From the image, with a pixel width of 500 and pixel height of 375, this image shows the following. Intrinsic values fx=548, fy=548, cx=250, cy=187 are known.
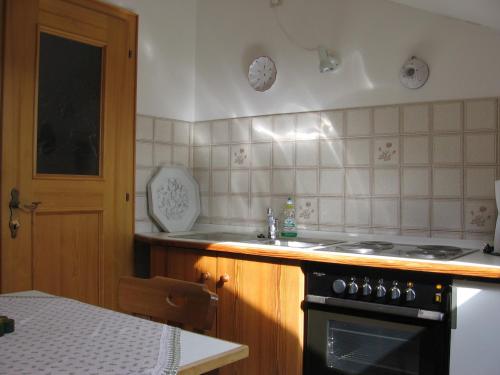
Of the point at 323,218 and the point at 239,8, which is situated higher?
the point at 239,8

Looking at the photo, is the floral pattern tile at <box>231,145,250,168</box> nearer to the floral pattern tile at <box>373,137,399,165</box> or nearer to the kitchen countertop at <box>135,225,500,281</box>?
the kitchen countertop at <box>135,225,500,281</box>

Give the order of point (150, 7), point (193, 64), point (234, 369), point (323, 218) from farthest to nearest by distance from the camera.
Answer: point (193, 64), point (150, 7), point (323, 218), point (234, 369)

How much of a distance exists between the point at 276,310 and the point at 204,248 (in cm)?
48

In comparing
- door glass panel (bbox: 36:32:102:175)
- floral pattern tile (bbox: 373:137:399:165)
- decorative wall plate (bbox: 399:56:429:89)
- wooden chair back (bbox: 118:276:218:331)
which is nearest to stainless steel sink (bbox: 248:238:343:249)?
floral pattern tile (bbox: 373:137:399:165)

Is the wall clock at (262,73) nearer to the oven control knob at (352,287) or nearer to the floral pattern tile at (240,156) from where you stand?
the floral pattern tile at (240,156)

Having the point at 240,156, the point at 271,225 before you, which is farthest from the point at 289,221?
the point at 240,156

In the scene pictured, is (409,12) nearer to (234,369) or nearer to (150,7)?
(150,7)

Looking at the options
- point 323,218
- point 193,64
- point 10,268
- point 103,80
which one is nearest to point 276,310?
point 323,218

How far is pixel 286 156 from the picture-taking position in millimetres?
3010

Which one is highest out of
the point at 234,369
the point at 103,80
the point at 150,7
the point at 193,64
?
the point at 150,7

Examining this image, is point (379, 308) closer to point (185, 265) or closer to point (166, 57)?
point (185, 265)

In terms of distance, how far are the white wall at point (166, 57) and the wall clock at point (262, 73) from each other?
0.49m

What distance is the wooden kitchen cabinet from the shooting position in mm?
2314

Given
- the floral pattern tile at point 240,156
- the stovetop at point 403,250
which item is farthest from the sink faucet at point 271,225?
the stovetop at point 403,250
